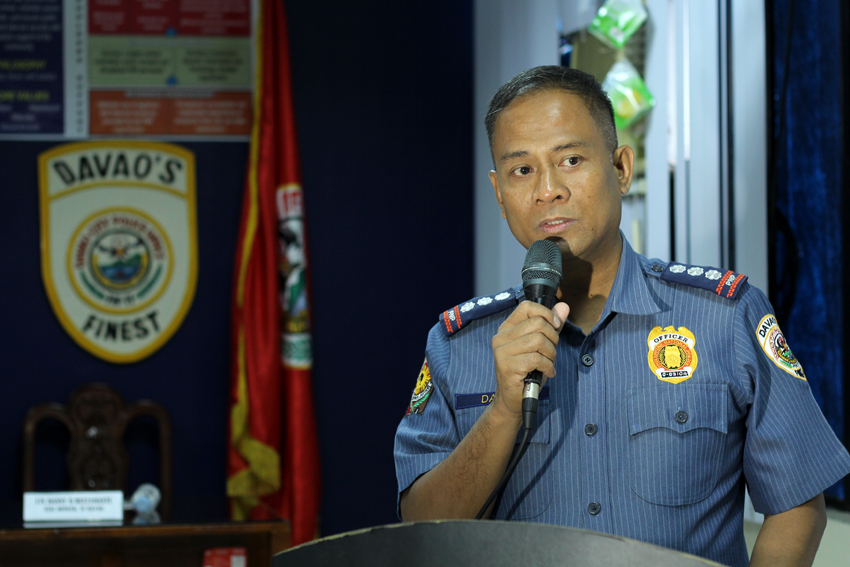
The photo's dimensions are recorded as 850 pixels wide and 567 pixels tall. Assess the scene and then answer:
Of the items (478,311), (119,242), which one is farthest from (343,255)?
(478,311)

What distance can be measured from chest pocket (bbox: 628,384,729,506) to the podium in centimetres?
49

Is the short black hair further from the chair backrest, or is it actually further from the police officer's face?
the chair backrest

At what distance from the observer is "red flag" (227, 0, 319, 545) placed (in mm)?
2951

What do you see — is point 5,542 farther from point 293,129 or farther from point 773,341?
point 773,341

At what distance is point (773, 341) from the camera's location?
105 cm

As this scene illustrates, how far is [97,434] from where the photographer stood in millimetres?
2934

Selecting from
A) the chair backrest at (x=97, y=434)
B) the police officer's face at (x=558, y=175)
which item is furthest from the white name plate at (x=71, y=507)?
the police officer's face at (x=558, y=175)

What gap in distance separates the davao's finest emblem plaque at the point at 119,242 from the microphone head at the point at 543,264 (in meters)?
2.36

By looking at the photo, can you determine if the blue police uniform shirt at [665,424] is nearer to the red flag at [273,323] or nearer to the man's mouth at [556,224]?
the man's mouth at [556,224]

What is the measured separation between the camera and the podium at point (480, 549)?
1.86 ft

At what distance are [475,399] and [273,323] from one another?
6.40 ft

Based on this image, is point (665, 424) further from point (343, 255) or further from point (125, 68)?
point (125, 68)

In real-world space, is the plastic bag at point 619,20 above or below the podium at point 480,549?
above

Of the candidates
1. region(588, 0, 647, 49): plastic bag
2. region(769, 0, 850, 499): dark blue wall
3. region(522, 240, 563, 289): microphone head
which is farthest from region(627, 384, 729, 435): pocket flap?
region(588, 0, 647, 49): plastic bag
